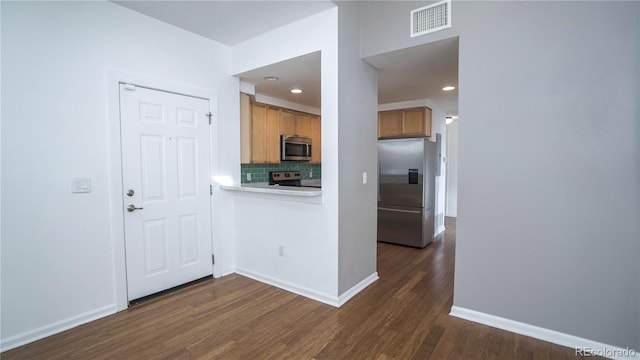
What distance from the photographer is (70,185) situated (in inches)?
93.1

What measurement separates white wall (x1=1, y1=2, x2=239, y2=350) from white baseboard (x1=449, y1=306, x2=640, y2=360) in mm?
3105

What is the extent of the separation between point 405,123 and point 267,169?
8.02 ft

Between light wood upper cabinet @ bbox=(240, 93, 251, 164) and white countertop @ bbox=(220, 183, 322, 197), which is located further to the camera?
light wood upper cabinet @ bbox=(240, 93, 251, 164)

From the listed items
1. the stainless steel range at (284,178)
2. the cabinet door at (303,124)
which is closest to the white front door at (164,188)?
the stainless steel range at (284,178)

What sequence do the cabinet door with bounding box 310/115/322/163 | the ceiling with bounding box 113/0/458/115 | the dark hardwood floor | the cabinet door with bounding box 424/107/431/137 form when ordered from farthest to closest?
1. the cabinet door with bounding box 310/115/322/163
2. the cabinet door with bounding box 424/107/431/137
3. the ceiling with bounding box 113/0/458/115
4. the dark hardwood floor

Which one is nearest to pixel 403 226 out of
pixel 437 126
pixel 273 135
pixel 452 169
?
pixel 437 126

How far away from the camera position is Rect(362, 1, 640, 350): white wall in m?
1.94

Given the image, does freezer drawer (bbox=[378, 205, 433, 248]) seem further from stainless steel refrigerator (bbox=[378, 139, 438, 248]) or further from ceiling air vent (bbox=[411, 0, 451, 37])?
ceiling air vent (bbox=[411, 0, 451, 37])

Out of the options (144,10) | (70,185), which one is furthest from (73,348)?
(144,10)

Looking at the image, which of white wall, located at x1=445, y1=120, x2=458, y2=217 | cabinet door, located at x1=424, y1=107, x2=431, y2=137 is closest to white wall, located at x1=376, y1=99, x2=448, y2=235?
cabinet door, located at x1=424, y1=107, x2=431, y2=137

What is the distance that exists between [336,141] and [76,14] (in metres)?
2.35

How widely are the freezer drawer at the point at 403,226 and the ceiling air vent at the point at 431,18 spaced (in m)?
2.82

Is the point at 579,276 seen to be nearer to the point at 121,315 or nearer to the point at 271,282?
the point at 271,282

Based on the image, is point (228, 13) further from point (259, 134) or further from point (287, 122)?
point (287, 122)
